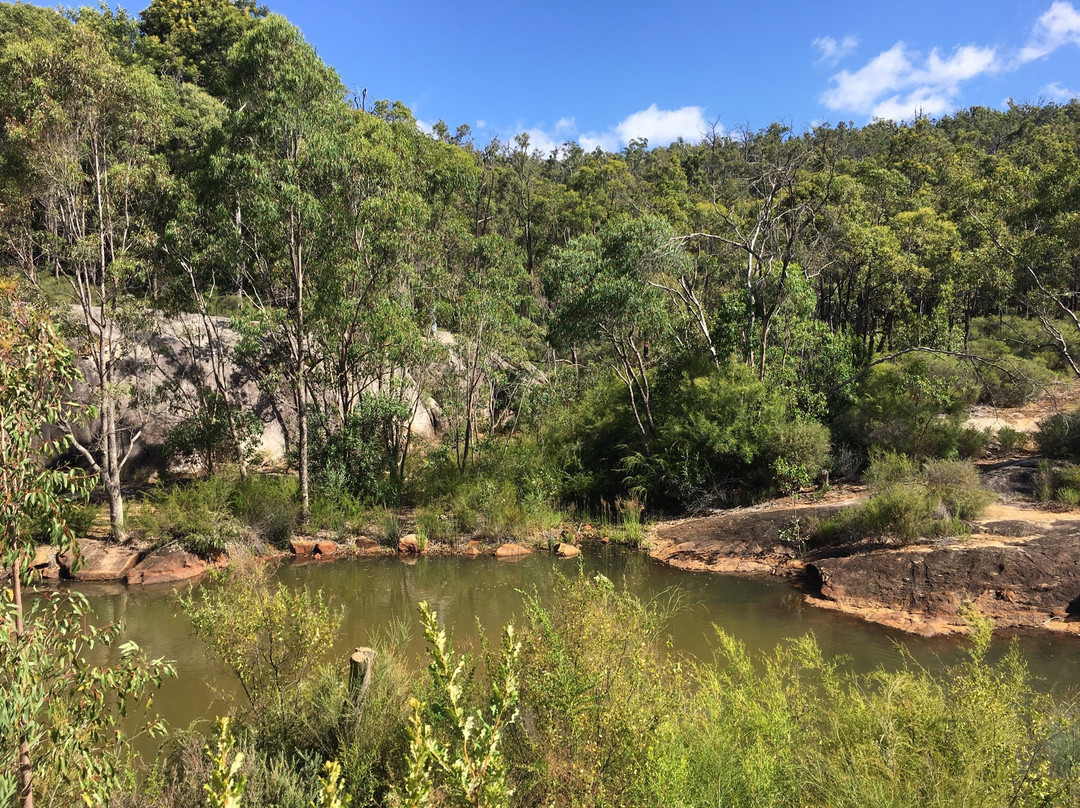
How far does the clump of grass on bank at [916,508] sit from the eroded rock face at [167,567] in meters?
11.8

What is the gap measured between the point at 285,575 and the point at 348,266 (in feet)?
21.9

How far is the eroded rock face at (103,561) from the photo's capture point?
42.0 feet

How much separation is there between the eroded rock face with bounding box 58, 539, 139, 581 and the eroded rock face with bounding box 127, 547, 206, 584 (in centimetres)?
20

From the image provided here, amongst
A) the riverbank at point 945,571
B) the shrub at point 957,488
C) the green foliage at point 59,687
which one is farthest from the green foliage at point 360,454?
the green foliage at point 59,687

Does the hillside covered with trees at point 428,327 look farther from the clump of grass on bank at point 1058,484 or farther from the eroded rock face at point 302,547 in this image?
the eroded rock face at point 302,547

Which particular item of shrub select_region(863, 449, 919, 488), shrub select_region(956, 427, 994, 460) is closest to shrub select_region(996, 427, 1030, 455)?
shrub select_region(956, 427, 994, 460)

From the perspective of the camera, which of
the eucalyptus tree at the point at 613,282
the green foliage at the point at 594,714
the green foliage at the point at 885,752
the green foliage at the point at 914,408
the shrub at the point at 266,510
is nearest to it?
the green foliage at the point at 885,752

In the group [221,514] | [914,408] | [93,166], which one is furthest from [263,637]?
[914,408]

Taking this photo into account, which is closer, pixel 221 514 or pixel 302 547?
pixel 221 514

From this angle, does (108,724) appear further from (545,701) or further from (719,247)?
(719,247)

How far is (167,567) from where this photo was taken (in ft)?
42.7

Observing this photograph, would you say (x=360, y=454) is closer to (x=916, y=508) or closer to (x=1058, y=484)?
(x=916, y=508)

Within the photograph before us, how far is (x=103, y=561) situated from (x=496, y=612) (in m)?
7.64

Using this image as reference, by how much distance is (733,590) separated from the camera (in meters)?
12.0
